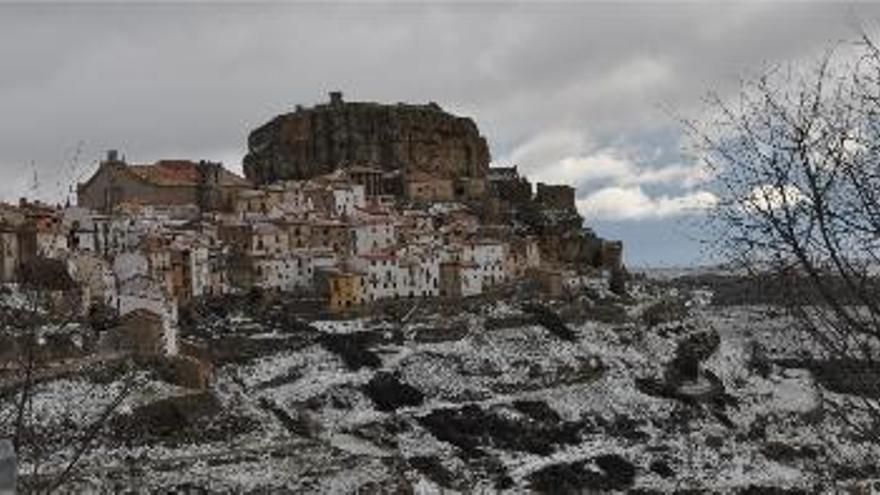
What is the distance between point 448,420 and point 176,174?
136ft

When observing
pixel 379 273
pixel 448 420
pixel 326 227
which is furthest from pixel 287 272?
pixel 448 420

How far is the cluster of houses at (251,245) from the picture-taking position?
195 ft

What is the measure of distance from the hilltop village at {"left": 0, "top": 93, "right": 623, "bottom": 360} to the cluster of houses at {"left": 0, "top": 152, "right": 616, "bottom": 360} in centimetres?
11

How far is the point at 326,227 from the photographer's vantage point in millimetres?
78688

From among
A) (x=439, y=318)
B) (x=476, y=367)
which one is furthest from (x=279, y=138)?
(x=476, y=367)

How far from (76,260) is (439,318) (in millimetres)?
18318

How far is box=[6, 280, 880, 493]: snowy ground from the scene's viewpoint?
40156 millimetres

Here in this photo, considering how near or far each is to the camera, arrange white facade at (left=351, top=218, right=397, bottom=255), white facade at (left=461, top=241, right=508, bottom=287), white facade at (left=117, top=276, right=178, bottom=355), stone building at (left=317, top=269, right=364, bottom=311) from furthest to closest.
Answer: white facade at (left=351, top=218, right=397, bottom=255), white facade at (left=461, top=241, right=508, bottom=287), stone building at (left=317, top=269, right=364, bottom=311), white facade at (left=117, top=276, right=178, bottom=355)

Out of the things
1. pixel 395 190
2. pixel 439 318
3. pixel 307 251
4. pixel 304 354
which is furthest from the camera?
pixel 395 190

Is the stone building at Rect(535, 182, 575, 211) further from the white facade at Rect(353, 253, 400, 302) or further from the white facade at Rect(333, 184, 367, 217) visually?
the white facade at Rect(353, 253, 400, 302)

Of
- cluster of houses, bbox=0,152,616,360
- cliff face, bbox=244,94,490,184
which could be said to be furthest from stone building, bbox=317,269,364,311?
cliff face, bbox=244,94,490,184

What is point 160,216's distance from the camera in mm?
78750

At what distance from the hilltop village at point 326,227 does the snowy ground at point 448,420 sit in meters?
4.89

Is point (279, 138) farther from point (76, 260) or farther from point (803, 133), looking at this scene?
point (803, 133)
